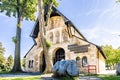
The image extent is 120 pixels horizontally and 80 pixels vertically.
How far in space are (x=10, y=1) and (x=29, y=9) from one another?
9.48ft

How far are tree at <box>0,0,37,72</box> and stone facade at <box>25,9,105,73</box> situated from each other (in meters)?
3.59

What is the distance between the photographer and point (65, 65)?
48.9 ft

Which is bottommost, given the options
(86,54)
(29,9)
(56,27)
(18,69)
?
(18,69)

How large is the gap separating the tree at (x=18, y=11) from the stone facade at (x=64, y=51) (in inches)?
142

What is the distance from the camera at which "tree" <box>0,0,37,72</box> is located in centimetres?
2612

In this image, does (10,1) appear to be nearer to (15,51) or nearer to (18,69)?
(15,51)

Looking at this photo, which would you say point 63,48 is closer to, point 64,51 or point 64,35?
point 64,51

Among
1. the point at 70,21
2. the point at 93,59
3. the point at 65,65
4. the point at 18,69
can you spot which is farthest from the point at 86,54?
the point at 65,65

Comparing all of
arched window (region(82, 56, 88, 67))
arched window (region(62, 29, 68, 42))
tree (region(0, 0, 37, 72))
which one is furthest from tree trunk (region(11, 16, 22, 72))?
arched window (region(82, 56, 88, 67))

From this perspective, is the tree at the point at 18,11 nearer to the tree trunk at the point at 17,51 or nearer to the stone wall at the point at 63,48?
the tree trunk at the point at 17,51

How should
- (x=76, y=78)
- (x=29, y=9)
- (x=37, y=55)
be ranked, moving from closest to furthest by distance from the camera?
(x=76, y=78), (x=29, y=9), (x=37, y=55)

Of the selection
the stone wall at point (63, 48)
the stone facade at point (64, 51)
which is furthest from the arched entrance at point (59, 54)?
the stone wall at point (63, 48)

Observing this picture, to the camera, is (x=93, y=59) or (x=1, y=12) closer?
(x=93, y=59)

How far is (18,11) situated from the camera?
91.9ft
